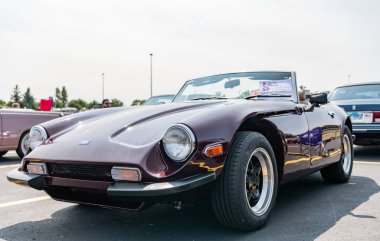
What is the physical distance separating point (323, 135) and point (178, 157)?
208cm

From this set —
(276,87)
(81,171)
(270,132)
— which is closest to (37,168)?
(81,171)

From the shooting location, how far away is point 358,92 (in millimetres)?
7801

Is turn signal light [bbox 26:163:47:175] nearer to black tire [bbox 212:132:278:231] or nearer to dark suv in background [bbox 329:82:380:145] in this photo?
black tire [bbox 212:132:278:231]

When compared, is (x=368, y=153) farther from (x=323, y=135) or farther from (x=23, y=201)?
(x=23, y=201)

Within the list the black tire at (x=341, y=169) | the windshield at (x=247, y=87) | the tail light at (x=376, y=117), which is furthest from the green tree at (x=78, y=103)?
the windshield at (x=247, y=87)

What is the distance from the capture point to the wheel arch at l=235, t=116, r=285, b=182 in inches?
119

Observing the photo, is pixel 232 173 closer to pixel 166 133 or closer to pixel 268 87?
pixel 166 133

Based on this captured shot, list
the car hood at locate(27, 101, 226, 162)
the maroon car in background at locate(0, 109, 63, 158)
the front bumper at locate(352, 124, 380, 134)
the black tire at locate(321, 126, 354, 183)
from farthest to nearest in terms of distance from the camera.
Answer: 1. the maroon car in background at locate(0, 109, 63, 158)
2. the front bumper at locate(352, 124, 380, 134)
3. the black tire at locate(321, 126, 354, 183)
4. the car hood at locate(27, 101, 226, 162)

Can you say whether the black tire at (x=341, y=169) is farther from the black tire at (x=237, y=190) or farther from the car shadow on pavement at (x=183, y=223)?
the black tire at (x=237, y=190)

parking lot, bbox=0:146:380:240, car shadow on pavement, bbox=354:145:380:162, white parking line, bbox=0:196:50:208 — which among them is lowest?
car shadow on pavement, bbox=354:145:380:162

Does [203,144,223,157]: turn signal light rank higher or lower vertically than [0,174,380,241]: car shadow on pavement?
higher

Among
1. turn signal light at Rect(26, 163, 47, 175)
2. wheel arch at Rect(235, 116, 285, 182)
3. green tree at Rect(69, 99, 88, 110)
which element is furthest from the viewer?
green tree at Rect(69, 99, 88, 110)

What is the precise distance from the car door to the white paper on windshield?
284 mm

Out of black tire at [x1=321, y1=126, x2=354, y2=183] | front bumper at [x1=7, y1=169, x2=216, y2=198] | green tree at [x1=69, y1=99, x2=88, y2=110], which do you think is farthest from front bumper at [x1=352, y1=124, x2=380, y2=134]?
green tree at [x1=69, y1=99, x2=88, y2=110]
